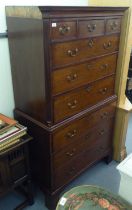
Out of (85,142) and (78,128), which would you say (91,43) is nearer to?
(78,128)

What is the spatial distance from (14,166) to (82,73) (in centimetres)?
77

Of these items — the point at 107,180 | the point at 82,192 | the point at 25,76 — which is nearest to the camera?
the point at 82,192

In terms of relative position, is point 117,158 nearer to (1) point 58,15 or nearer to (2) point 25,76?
(2) point 25,76

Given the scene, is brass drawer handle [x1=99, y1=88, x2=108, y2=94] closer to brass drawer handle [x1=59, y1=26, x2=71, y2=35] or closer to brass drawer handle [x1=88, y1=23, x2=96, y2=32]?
brass drawer handle [x1=88, y1=23, x2=96, y2=32]

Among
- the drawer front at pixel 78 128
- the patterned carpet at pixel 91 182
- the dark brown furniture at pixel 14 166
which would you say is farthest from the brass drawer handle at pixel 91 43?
the patterned carpet at pixel 91 182

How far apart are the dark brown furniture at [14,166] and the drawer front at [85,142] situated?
0.22 m

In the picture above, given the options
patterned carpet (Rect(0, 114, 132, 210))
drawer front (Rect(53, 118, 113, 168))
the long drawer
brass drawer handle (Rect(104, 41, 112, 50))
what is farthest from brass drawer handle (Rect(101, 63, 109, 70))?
patterned carpet (Rect(0, 114, 132, 210))

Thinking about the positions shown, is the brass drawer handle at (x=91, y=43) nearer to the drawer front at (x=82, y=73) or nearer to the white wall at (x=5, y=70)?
the drawer front at (x=82, y=73)

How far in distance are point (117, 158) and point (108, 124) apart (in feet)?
1.51

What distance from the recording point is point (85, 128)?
63.9 inches

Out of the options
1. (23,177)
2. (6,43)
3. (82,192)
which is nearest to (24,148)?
(23,177)

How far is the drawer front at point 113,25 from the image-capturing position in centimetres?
147

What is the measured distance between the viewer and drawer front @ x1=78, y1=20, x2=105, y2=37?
128 cm

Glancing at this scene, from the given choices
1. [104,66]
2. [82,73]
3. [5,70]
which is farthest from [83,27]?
[5,70]
